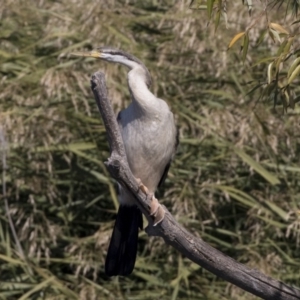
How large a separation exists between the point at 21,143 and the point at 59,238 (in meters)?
0.47

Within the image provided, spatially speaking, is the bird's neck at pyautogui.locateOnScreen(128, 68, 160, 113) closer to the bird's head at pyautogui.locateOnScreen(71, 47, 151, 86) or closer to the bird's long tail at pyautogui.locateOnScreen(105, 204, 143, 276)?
the bird's head at pyautogui.locateOnScreen(71, 47, 151, 86)

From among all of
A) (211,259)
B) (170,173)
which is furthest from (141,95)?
(170,173)

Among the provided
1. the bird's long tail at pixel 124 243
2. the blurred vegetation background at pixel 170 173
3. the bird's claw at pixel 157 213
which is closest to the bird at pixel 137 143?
the bird's long tail at pixel 124 243

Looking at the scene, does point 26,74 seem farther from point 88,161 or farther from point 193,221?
point 193,221

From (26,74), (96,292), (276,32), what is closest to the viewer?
(276,32)

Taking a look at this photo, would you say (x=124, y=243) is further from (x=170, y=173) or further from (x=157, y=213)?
(x=170, y=173)

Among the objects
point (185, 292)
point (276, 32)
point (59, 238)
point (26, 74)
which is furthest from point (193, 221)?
point (276, 32)

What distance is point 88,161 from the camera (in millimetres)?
5562

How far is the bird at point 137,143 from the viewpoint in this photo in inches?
161

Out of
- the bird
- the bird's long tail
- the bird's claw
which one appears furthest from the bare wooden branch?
the bird's long tail

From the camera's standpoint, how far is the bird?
4078 mm

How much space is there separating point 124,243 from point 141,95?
0.62 m

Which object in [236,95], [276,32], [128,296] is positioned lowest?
[128,296]

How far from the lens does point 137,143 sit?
13.6ft
